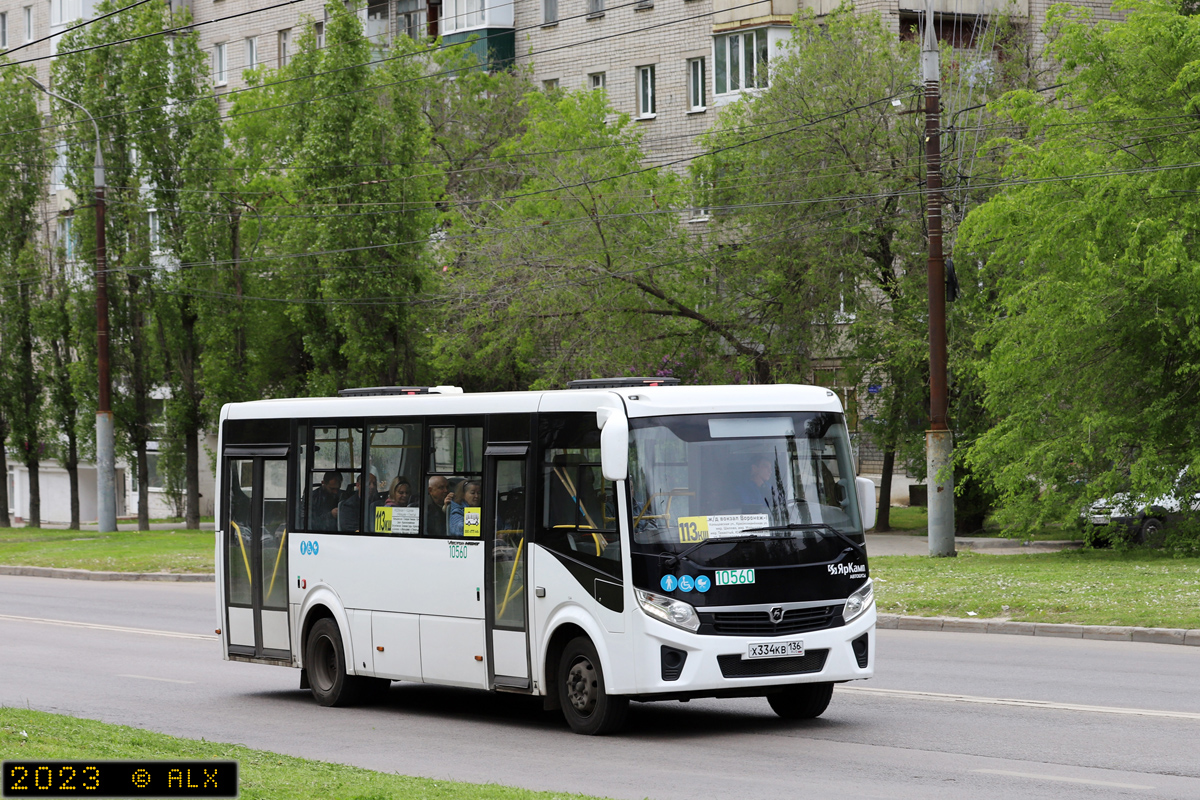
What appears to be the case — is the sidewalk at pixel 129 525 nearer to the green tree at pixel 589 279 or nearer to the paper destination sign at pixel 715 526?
the green tree at pixel 589 279

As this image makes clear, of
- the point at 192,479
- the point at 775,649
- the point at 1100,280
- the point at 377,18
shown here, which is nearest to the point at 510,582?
the point at 775,649

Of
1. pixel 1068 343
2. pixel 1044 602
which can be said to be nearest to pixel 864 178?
pixel 1068 343

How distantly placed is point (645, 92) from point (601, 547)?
41.7m

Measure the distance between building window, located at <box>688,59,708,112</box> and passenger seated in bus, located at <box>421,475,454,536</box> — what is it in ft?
125

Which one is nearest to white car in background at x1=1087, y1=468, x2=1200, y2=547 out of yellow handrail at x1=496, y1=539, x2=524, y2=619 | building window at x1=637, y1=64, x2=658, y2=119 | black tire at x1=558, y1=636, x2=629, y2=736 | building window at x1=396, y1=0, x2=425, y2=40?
yellow handrail at x1=496, y1=539, x2=524, y2=619

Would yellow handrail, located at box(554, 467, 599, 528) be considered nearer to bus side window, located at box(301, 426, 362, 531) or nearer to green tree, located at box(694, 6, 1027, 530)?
bus side window, located at box(301, 426, 362, 531)

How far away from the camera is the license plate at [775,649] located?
1115 centimetres

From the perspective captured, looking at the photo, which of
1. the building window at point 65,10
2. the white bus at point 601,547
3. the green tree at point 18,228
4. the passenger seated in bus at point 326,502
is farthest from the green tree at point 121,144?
the white bus at point 601,547

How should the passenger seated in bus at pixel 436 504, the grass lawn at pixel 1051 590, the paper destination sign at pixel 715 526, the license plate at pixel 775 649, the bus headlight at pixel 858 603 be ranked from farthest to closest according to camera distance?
the grass lawn at pixel 1051 590 → the passenger seated in bus at pixel 436 504 → the bus headlight at pixel 858 603 → the paper destination sign at pixel 715 526 → the license plate at pixel 775 649

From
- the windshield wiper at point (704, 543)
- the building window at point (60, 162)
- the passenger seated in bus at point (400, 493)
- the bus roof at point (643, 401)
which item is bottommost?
the windshield wiper at point (704, 543)

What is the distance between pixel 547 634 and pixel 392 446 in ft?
8.29

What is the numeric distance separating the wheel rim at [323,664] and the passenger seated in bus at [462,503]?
2019 millimetres

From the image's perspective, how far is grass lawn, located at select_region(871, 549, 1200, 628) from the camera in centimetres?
1811

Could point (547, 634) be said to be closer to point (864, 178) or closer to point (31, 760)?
point (31, 760)
